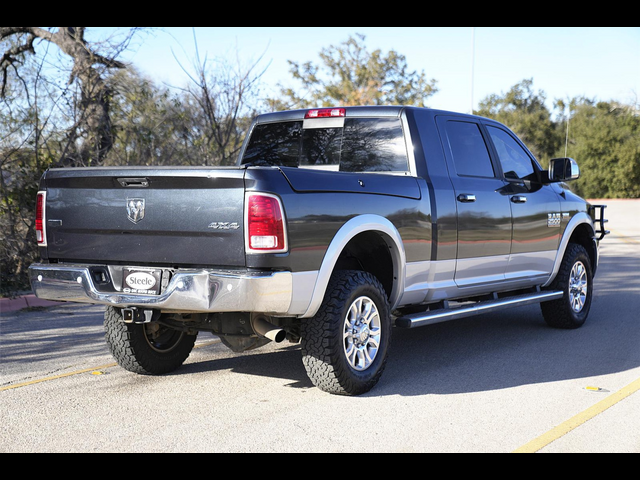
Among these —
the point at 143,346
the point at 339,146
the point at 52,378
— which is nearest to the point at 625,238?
the point at 339,146

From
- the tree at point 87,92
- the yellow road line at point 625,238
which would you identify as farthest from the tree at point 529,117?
the tree at point 87,92

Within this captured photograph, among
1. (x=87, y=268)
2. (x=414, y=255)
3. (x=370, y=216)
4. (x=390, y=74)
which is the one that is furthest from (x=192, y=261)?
(x=390, y=74)

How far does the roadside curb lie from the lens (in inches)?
359

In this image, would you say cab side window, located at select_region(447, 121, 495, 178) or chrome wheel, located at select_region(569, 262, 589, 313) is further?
chrome wheel, located at select_region(569, 262, 589, 313)

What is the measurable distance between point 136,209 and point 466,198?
2857mm

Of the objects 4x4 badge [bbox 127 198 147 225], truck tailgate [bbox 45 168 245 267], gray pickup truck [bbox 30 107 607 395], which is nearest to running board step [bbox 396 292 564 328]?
gray pickup truck [bbox 30 107 607 395]

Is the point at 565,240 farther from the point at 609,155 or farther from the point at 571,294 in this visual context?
the point at 609,155

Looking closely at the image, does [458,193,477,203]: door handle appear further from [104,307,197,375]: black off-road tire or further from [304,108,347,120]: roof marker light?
[104,307,197,375]: black off-road tire

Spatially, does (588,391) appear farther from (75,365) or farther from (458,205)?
(75,365)

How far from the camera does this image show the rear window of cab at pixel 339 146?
6217 mm

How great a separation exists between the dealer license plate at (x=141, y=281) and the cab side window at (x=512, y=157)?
375cm

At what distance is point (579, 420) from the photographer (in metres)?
4.81

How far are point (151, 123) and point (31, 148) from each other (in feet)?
10.6

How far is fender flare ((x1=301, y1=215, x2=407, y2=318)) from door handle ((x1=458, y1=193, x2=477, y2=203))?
91 centimetres
